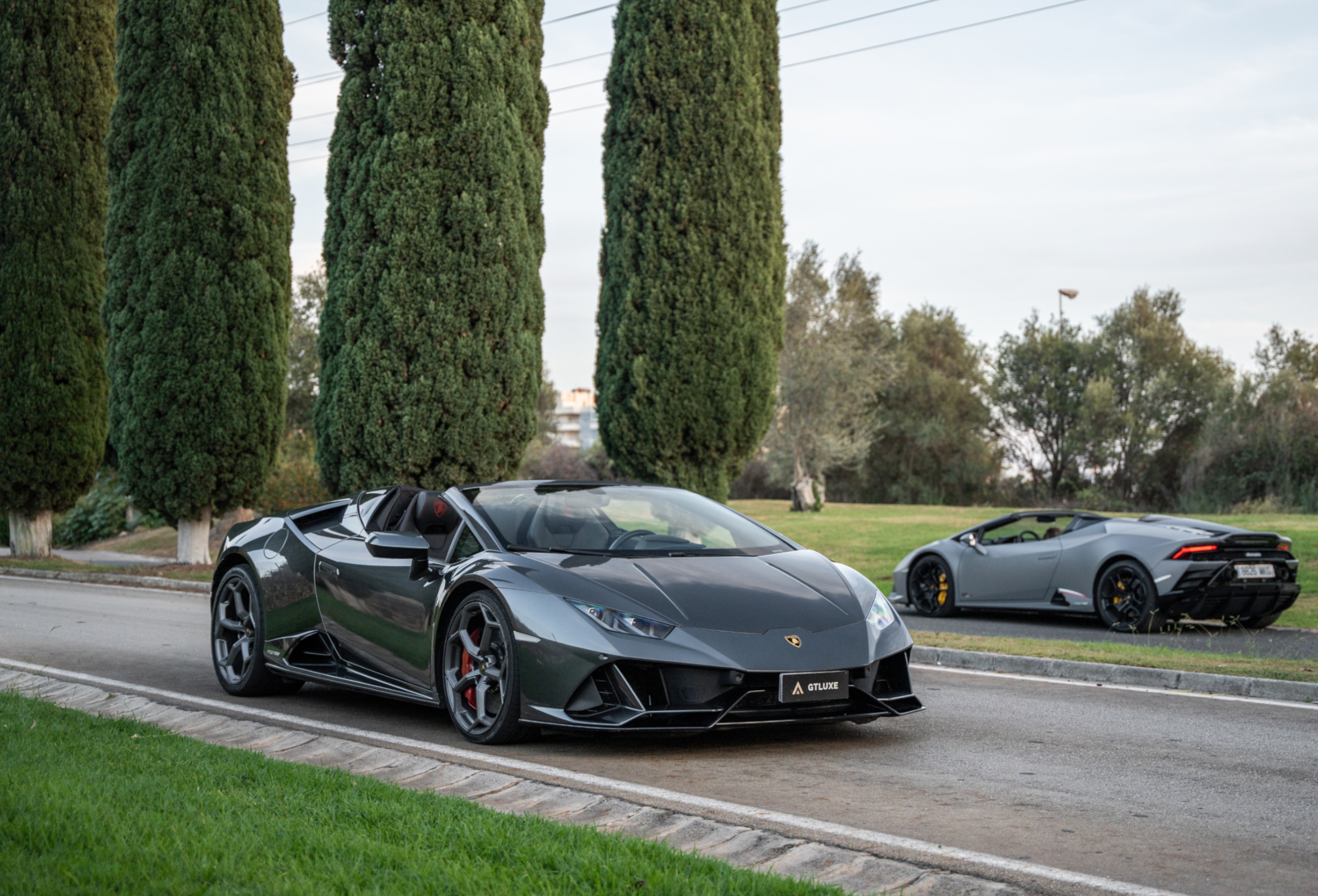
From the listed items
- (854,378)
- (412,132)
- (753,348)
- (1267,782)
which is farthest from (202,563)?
(854,378)

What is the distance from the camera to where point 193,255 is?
2025 cm

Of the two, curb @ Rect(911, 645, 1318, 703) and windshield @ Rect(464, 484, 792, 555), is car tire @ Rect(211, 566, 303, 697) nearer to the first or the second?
windshield @ Rect(464, 484, 792, 555)

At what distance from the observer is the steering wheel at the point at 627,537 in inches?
262

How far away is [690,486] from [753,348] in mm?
2209

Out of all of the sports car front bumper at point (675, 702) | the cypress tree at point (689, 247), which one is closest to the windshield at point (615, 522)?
the sports car front bumper at point (675, 702)

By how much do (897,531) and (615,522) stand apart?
20082 millimetres

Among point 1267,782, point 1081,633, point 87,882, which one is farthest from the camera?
point 1081,633

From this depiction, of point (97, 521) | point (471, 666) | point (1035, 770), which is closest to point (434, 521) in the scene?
point (471, 666)

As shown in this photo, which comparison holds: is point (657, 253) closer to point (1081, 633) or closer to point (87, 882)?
point (1081, 633)

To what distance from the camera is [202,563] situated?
2081cm

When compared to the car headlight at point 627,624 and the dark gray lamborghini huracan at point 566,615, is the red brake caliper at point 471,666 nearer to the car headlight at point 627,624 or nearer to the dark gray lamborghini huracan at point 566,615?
the dark gray lamborghini huracan at point 566,615

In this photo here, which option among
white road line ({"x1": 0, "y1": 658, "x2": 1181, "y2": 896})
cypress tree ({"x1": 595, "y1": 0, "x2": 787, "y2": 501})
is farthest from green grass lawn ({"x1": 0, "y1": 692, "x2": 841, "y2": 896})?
cypress tree ({"x1": 595, "y1": 0, "x2": 787, "y2": 501})

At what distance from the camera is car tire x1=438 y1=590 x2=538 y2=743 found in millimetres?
5973

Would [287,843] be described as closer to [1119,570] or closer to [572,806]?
[572,806]
